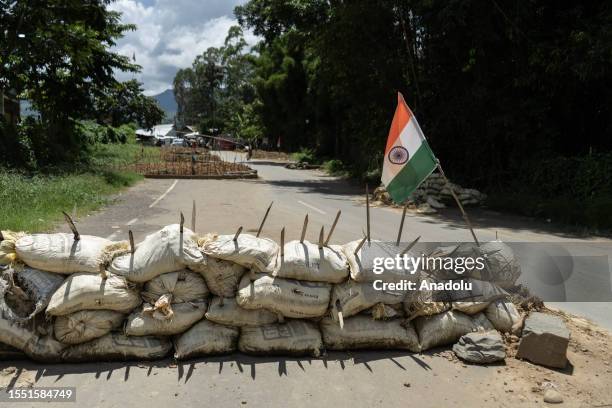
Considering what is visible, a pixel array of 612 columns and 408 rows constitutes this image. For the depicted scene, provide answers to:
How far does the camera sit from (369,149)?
20.9 metres

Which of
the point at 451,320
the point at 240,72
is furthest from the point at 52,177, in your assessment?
the point at 240,72

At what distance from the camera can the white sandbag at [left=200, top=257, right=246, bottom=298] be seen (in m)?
4.10

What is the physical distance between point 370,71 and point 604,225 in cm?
1016

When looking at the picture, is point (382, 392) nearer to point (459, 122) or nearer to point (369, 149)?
point (459, 122)

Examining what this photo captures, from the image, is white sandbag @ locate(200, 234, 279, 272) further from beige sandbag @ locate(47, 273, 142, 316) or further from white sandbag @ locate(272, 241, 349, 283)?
beige sandbag @ locate(47, 273, 142, 316)

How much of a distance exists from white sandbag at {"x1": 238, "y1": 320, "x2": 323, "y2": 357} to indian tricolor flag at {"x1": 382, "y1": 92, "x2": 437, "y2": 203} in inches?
55.5

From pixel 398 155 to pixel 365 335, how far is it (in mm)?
1598

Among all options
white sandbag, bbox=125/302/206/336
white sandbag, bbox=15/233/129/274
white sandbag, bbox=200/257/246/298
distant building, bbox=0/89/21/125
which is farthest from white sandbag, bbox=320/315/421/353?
distant building, bbox=0/89/21/125

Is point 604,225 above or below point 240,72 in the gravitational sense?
below

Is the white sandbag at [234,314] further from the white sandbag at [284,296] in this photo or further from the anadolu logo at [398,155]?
the anadolu logo at [398,155]

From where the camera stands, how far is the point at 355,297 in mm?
4102

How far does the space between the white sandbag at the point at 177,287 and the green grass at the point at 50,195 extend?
5335 millimetres

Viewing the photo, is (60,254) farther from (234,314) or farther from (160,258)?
(234,314)

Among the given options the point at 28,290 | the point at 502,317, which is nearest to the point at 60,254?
the point at 28,290
